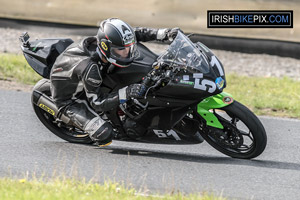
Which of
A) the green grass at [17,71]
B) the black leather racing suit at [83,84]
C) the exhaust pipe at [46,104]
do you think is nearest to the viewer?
the black leather racing suit at [83,84]

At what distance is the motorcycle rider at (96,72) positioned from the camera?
5582mm

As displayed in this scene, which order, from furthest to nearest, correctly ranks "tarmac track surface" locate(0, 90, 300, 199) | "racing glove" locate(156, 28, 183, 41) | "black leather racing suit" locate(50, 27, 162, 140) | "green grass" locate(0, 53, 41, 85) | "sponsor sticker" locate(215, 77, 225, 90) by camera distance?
1. "green grass" locate(0, 53, 41, 85)
2. "racing glove" locate(156, 28, 183, 41)
3. "black leather racing suit" locate(50, 27, 162, 140)
4. "sponsor sticker" locate(215, 77, 225, 90)
5. "tarmac track surface" locate(0, 90, 300, 199)

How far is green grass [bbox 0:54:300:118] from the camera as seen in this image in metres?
8.35

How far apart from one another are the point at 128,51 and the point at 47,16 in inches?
250

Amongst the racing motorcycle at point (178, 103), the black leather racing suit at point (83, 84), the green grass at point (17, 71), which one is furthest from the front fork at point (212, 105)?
the green grass at point (17, 71)

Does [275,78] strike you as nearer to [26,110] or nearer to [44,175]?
[26,110]

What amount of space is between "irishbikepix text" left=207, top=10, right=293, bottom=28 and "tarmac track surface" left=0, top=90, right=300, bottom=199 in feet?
13.5

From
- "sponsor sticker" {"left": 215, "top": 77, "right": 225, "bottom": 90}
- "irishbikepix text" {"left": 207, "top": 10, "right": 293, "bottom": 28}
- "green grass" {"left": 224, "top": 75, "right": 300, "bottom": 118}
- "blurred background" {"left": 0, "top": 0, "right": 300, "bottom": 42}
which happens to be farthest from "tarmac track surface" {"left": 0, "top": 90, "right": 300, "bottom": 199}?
"blurred background" {"left": 0, "top": 0, "right": 300, "bottom": 42}

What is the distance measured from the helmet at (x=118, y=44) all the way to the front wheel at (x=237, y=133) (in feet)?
3.22

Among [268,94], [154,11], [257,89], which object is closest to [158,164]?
[268,94]

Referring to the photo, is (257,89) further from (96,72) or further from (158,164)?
(96,72)

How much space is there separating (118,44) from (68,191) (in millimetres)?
1650

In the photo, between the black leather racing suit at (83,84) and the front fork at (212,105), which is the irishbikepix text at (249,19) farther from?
the front fork at (212,105)

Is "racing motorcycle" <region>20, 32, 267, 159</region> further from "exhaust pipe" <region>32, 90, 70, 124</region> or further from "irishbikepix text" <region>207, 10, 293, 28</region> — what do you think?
"irishbikepix text" <region>207, 10, 293, 28</region>
